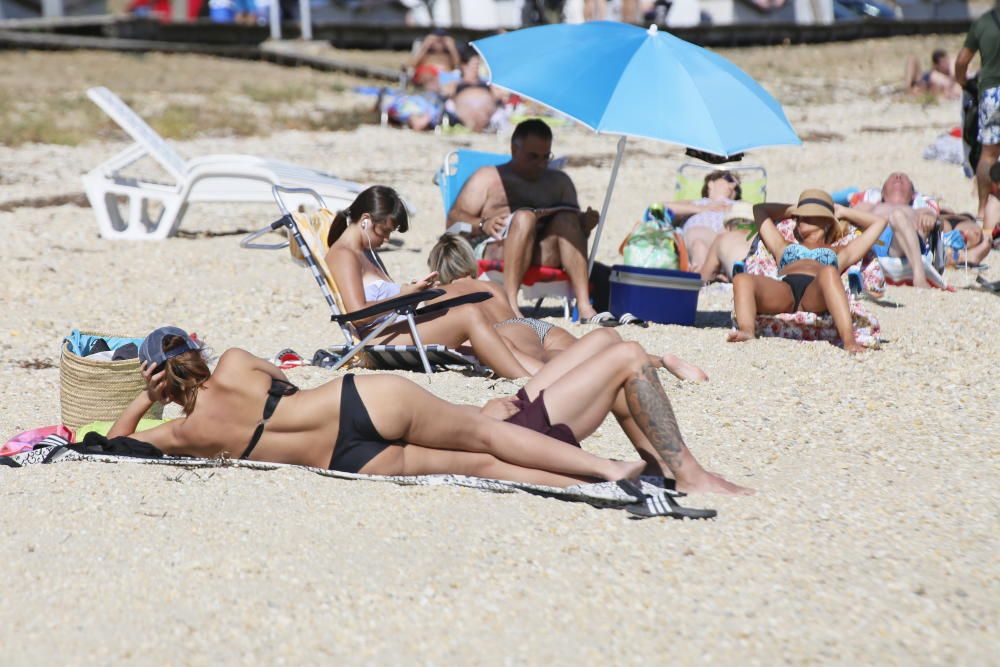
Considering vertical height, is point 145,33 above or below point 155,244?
above

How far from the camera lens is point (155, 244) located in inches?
373

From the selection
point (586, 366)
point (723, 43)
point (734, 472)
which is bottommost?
point (734, 472)

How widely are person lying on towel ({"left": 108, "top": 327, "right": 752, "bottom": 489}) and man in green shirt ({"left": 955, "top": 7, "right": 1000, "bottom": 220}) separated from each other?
6.38 meters

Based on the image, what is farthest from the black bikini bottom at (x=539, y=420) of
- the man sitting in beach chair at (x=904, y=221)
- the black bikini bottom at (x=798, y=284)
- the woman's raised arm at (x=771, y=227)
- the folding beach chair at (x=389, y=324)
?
the man sitting in beach chair at (x=904, y=221)

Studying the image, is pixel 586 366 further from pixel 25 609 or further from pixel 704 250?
pixel 704 250

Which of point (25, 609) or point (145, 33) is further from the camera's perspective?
point (145, 33)

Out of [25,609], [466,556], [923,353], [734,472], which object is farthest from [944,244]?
[25,609]

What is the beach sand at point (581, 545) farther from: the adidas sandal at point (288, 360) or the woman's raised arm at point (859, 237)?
the woman's raised arm at point (859, 237)

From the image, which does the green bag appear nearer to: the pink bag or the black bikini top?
the pink bag

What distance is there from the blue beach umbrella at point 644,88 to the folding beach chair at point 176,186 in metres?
2.88

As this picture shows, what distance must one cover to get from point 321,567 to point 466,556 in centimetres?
40

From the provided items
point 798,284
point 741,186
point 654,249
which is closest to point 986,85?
point 741,186

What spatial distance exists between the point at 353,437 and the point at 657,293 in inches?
135

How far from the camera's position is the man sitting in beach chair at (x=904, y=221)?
27.8 feet
